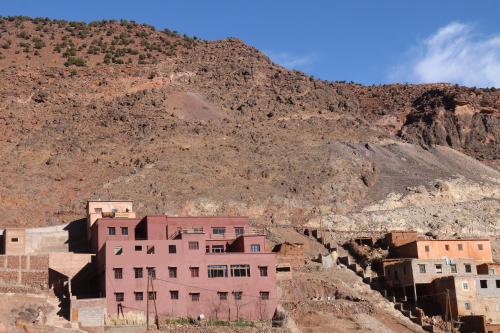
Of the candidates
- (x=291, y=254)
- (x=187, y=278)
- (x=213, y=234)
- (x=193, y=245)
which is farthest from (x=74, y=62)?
(x=187, y=278)

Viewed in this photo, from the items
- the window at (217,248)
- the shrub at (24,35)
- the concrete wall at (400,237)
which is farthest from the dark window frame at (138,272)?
the shrub at (24,35)

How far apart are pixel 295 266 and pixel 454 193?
99.4 feet

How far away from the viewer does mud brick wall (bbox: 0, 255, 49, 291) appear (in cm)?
5931

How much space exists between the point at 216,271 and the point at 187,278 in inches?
79.3

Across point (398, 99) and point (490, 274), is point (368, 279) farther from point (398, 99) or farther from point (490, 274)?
point (398, 99)

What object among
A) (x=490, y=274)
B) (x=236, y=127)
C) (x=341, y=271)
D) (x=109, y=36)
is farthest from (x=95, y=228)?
(x=109, y=36)

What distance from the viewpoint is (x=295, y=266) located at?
66812mm

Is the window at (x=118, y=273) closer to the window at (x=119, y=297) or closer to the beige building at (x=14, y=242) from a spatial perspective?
the window at (x=119, y=297)

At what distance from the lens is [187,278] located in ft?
197

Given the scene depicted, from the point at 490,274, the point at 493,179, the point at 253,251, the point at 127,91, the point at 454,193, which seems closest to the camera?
the point at 253,251

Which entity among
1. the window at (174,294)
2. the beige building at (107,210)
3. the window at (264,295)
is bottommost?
the window at (264,295)

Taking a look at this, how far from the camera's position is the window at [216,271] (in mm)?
60688

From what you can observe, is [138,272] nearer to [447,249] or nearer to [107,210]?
[107,210]

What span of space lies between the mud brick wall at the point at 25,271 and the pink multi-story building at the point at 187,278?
3670 millimetres
